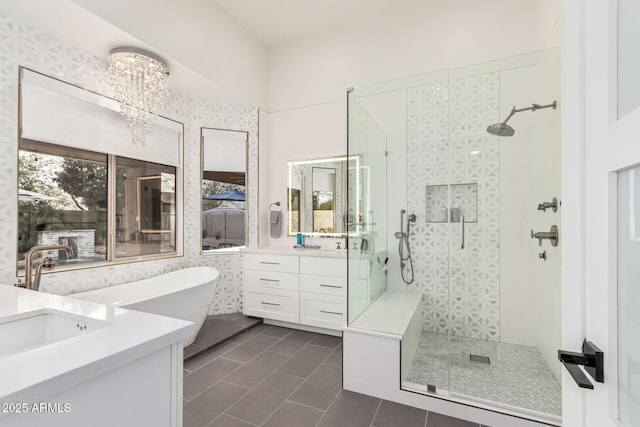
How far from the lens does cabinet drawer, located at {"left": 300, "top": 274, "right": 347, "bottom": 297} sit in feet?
10.4

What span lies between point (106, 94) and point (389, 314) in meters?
3.35

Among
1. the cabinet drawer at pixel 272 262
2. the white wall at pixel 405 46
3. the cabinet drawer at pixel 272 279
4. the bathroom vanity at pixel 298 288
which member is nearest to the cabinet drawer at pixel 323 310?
the bathroom vanity at pixel 298 288

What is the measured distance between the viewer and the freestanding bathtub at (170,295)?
2426 millimetres

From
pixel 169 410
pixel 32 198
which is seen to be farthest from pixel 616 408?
pixel 32 198

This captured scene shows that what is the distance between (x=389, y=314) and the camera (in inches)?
99.9

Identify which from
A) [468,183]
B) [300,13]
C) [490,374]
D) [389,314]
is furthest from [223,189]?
[490,374]

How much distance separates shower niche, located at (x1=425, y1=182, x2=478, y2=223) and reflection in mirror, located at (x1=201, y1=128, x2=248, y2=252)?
2.41 metres

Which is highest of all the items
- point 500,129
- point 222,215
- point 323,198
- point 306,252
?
point 500,129

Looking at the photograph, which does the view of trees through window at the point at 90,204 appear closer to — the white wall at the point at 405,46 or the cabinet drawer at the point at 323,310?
the cabinet drawer at the point at 323,310

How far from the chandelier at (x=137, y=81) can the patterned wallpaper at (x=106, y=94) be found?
0.87ft

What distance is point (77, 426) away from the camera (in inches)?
29.4

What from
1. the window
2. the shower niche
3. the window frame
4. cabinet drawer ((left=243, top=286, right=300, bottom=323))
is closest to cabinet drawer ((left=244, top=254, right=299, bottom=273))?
cabinet drawer ((left=243, top=286, right=300, bottom=323))

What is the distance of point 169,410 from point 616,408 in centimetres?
117

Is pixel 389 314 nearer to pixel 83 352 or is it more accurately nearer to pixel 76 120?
pixel 83 352
